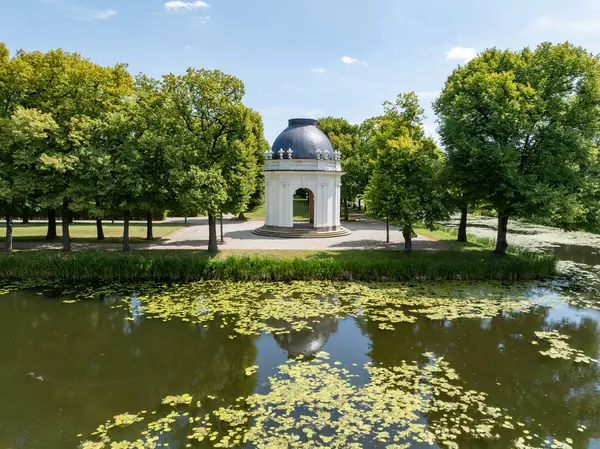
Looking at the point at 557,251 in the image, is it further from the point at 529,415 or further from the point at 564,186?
the point at 529,415

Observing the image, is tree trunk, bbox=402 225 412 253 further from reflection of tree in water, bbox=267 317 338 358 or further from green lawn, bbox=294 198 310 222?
green lawn, bbox=294 198 310 222

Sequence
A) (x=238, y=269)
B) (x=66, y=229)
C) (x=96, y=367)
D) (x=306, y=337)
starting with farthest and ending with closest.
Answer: (x=66, y=229) < (x=238, y=269) < (x=306, y=337) < (x=96, y=367)

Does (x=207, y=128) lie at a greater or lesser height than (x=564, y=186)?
greater

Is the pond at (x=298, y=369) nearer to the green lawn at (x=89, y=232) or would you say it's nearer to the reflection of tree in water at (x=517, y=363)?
the reflection of tree in water at (x=517, y=363)

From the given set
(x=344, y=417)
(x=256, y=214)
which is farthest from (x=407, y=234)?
(x=256, y=214)

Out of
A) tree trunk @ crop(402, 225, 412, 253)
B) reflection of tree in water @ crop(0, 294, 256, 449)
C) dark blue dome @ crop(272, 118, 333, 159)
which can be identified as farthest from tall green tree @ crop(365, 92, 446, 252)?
reflection of tree in water @ crop(0, 294, 256, 449)

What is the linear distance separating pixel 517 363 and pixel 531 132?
13449 mm

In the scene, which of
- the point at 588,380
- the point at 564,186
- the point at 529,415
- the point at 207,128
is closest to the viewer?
the point at 529,415

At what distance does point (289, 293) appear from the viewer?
58.5 ft

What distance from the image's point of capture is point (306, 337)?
13.2 meters

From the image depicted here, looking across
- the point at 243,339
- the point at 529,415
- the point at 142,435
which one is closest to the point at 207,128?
the point at 243,339

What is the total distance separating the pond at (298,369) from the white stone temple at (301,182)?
48.9ft

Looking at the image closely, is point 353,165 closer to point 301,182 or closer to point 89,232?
point 301,182

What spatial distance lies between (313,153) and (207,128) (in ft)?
38.8
